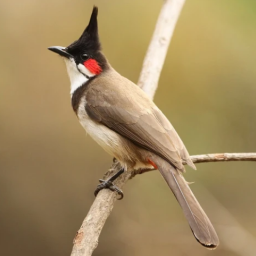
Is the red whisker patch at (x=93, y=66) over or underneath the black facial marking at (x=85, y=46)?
underneath

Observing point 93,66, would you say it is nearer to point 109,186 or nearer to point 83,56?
point 83,56

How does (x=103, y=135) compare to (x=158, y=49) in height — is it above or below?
below

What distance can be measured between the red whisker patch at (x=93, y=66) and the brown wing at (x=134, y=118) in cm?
12

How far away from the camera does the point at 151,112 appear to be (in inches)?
102

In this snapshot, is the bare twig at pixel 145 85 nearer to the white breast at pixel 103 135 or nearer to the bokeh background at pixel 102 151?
the white breast at pixel 103 135

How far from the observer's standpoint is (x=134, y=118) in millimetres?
2539

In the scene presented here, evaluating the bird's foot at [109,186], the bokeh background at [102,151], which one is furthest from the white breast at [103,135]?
the bokeh background at [102,151]

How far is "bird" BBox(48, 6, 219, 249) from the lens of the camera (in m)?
2.39

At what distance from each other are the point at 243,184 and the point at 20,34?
2.53 metres

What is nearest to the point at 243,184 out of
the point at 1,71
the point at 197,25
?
the point at 197,25

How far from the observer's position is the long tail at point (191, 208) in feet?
6.54

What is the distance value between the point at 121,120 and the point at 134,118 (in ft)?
0.23

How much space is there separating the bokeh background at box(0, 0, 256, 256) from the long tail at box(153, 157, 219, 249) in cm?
166

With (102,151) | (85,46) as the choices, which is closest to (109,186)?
(85,46)
